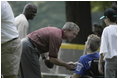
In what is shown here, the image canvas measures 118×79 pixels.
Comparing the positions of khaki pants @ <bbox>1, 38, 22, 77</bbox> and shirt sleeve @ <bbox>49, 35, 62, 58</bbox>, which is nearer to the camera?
khaki pants @ <bbox>1, 38, 22, 77</bbox>

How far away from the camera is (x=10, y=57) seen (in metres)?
8.16

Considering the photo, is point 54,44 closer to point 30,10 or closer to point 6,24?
point 6,24

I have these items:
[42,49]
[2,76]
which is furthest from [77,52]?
[2,76]

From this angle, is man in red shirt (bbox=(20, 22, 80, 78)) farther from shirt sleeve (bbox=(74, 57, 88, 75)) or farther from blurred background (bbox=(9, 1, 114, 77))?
blurred background (bbox=(9, 1, 114, 77))

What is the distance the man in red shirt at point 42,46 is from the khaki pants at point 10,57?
90 centimetres

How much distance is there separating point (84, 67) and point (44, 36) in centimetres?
110

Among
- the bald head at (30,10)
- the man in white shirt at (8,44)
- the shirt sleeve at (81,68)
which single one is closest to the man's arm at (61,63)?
the shirt sleeve at (81,68)

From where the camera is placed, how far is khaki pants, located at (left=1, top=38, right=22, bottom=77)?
814cm

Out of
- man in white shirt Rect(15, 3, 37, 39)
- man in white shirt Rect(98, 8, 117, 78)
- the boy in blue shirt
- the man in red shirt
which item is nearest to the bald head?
man in white shirt Rect(15, 3, 37, 39)

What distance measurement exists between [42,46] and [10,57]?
116 centimetres

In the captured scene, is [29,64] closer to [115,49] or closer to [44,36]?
[44,36]

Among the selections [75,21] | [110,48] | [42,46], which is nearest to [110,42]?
[110,48]

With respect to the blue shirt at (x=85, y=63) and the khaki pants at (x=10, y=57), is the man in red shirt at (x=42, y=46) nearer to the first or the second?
the blue shirt at (x=85, y=63)

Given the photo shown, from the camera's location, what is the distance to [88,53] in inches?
393
